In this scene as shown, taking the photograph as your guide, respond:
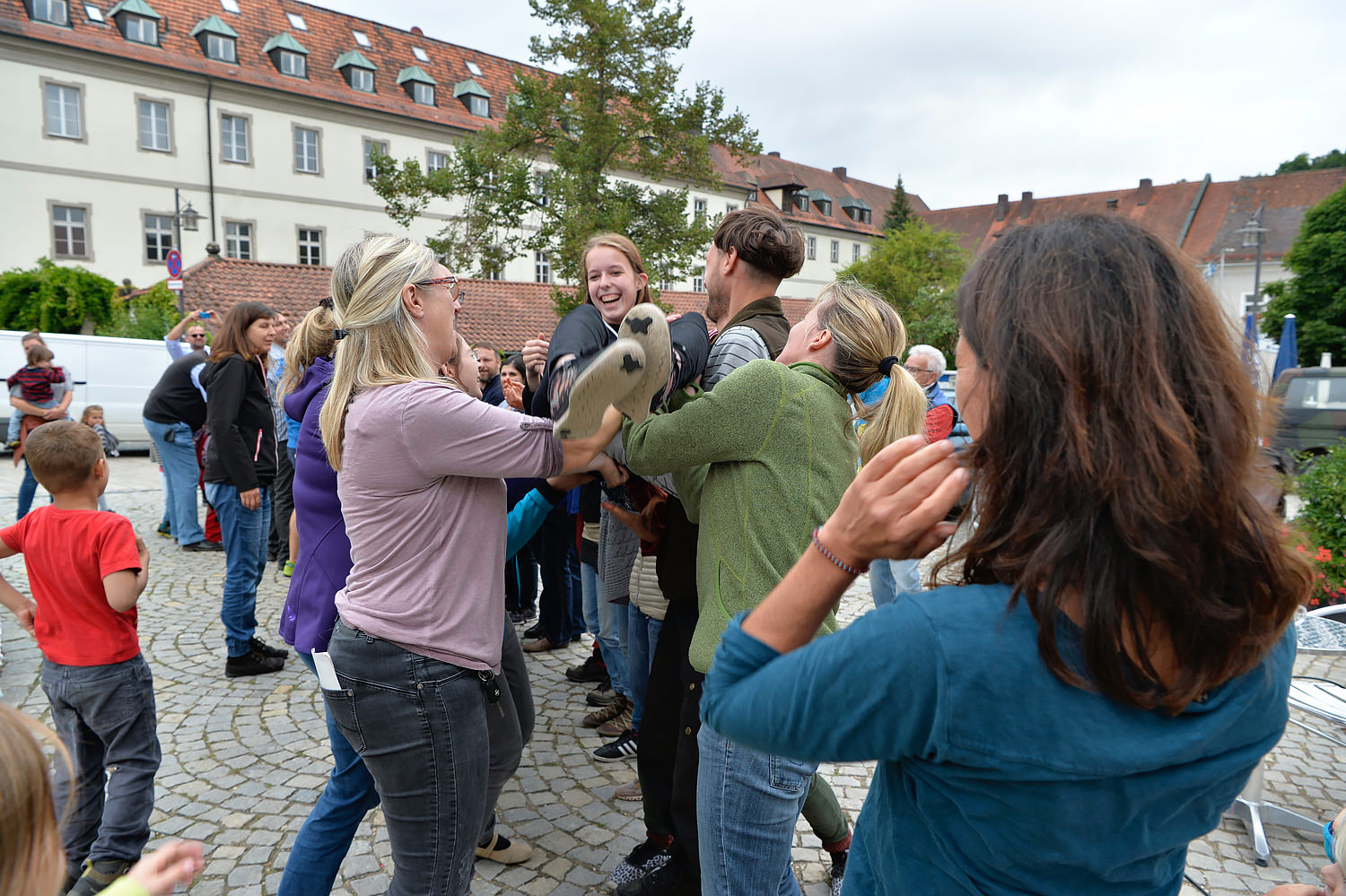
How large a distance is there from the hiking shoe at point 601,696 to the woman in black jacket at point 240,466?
2077 millimetres

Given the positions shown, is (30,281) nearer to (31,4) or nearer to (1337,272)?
(31,4)

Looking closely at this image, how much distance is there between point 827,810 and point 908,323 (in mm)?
34286

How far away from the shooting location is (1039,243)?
1021 mm

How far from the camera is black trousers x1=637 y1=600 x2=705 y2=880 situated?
2420mm

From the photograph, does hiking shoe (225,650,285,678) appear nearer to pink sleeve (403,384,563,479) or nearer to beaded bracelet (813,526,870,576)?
pink sleeve (403,384,563,479)

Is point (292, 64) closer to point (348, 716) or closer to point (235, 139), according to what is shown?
point (235, 139)

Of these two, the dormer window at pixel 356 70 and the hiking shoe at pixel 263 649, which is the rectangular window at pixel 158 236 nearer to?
the dormer window at pixel 356 70

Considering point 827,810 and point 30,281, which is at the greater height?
point 30,281

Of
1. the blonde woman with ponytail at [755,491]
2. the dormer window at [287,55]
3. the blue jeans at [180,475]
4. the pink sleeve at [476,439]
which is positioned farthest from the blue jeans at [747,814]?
the dormer window at [287,55]

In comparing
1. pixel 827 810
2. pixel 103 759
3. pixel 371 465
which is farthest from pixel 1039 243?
pixel 103 759

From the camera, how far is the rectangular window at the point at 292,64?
110 ft

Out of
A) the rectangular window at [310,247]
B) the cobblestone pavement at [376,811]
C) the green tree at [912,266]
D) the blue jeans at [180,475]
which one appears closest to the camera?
the cobblestone pavement at [376,811]

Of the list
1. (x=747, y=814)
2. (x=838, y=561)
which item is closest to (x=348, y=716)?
(x=747, y=814)

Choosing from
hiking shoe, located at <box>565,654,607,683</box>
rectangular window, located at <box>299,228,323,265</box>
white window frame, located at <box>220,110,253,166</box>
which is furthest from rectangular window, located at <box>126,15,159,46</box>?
hiking shoe, located at <box>565,654,607,683</box>
